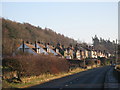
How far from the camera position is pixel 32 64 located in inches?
1339

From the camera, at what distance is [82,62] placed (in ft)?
273

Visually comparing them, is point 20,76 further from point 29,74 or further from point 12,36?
point 12,36

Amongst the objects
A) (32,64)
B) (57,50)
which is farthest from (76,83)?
(57,50)

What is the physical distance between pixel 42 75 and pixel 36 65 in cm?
368

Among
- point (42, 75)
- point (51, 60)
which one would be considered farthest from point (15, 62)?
point (51, 60)

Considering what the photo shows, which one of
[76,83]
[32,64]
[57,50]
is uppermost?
[57,50]

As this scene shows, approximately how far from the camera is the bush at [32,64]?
3058cm

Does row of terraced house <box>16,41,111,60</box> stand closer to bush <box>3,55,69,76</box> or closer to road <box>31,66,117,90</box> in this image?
bush <box>3,55,69,76</box>

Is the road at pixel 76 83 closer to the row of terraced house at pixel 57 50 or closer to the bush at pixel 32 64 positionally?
the bush at pixel 32 64

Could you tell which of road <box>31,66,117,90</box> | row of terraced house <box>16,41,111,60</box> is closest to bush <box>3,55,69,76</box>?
road <box>31,66,117,90</box>

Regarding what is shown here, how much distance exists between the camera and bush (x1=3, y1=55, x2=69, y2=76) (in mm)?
30578

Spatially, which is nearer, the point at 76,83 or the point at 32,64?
the point at 76,83

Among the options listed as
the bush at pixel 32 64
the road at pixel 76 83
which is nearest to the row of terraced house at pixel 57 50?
the bush at pixel 32 64

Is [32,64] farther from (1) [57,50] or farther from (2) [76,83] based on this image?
(1) [57,50]
